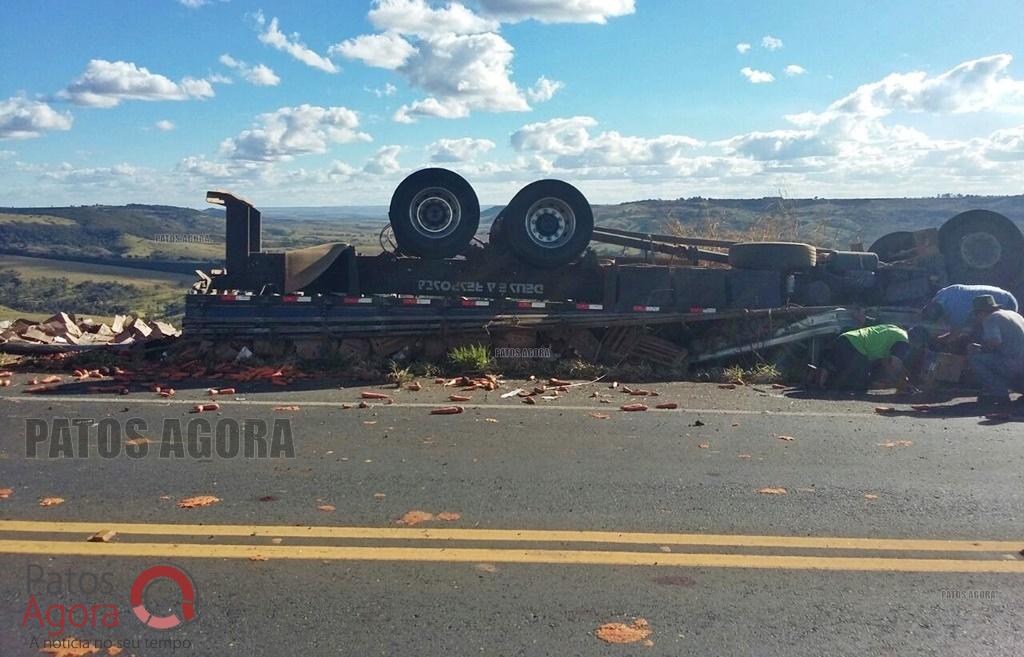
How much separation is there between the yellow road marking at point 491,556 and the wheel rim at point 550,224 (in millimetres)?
7164

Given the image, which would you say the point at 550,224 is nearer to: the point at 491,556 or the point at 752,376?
the point at 752,376

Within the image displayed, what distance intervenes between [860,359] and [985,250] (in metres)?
3.86

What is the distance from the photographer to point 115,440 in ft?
22.9

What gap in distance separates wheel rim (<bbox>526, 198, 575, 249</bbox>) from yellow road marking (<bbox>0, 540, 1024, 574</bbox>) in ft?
23.5

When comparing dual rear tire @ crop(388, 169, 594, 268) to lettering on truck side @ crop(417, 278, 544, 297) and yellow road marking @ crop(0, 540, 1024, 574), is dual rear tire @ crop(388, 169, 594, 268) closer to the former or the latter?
lettering on truck side @ crop(417, 278, 544, 297)

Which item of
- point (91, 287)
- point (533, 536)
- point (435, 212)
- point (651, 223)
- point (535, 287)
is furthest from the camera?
point (91, 287)

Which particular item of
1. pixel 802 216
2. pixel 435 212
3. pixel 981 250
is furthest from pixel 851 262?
pixel 802 216

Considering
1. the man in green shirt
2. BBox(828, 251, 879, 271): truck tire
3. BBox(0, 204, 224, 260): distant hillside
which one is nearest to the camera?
the man in green shirt

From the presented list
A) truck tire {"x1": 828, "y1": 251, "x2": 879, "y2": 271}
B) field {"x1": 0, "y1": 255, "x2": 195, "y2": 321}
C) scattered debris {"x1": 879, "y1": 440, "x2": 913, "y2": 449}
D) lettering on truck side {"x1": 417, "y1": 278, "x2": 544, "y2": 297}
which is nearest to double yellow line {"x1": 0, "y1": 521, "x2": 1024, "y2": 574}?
scattered debris {"x1": 879, "y1": 440, "x2": 913, "y2": 449}

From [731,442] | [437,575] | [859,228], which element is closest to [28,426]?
[437,575]

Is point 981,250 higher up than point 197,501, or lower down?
higher up

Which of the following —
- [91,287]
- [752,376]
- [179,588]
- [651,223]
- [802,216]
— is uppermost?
[802,216]

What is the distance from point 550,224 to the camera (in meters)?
11.5

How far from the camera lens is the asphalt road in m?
3.85
